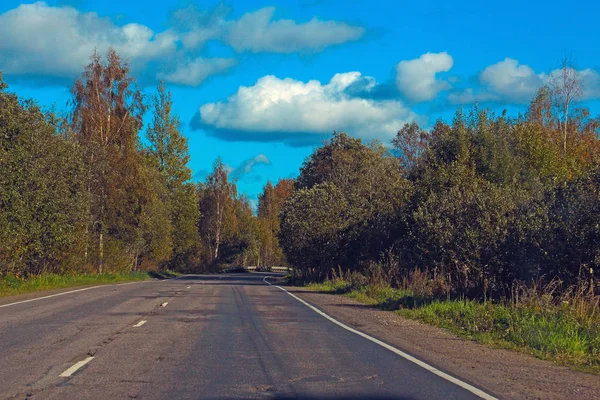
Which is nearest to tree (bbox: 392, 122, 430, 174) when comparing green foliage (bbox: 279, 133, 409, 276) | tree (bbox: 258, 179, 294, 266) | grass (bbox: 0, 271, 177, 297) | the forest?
the forest

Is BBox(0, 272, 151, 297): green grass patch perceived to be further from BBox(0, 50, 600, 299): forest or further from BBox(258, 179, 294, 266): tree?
BBox(258, 179, 294, 266): tree

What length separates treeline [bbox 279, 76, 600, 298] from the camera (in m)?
18.4

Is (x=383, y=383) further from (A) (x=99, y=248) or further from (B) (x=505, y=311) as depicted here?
(A) (x=99, y=248)

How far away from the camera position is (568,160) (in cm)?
3741

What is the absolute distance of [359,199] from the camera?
4441 cm

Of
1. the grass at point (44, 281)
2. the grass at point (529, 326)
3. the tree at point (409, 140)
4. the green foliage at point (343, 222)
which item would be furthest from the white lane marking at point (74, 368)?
the tree at point (409, 140)

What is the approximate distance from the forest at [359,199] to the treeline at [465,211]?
6 cm

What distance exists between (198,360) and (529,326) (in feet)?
24.4

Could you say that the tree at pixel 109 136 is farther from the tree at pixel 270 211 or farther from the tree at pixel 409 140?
the tree at pixel 270 211

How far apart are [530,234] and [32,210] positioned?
23.1 metres

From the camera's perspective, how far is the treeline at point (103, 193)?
3108 centimetres

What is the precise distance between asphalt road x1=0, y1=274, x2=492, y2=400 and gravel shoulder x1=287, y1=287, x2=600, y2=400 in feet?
1.91

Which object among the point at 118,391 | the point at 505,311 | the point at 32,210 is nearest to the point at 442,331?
the point at 505,311

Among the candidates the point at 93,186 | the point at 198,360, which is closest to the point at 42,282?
the point at 93,186
